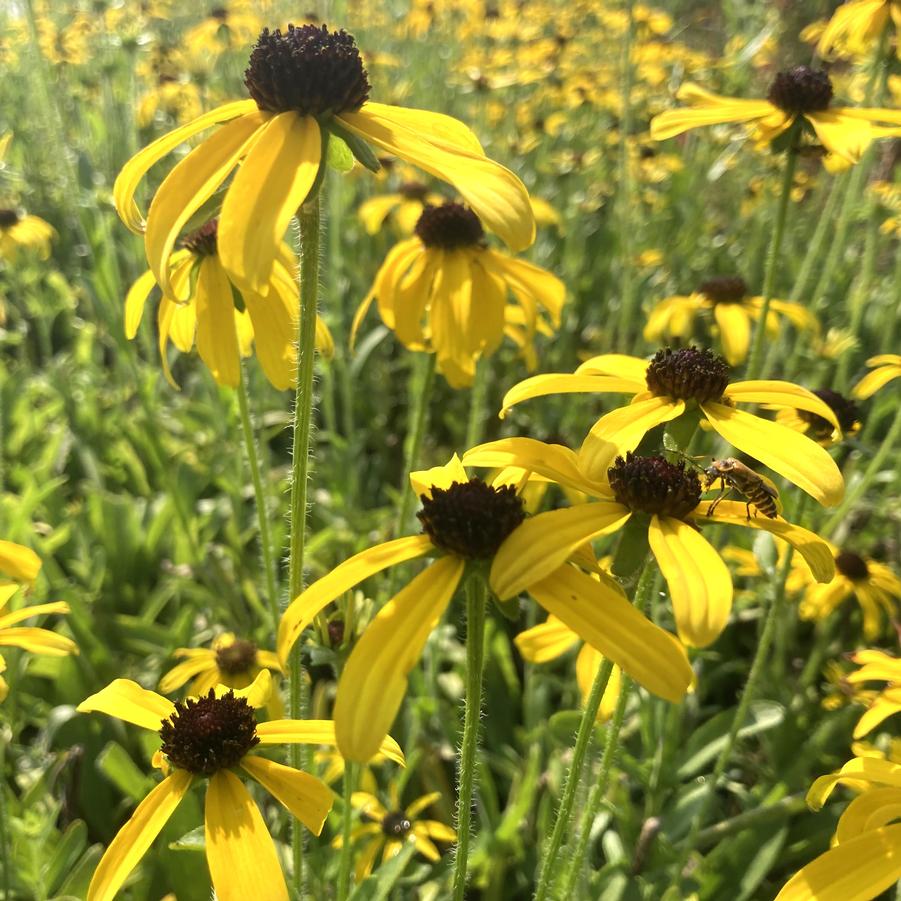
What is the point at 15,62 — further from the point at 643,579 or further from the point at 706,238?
the point at 643,579

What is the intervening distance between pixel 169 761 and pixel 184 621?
129 centimetres

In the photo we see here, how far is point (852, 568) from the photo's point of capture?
2152 mm

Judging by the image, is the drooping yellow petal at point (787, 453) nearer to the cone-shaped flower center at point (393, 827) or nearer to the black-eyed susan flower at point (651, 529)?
the black-eyed susan flower at point (651, 529)

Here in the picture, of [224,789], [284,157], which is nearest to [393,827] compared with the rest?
[224,789]

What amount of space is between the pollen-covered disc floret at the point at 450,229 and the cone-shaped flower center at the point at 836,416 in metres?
0.86

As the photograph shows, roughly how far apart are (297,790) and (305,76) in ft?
2.80

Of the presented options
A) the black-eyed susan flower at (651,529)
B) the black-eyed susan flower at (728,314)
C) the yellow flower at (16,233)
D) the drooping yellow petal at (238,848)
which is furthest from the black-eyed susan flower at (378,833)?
the yellow flower at (16,233)

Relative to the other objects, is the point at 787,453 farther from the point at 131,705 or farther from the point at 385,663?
the point at 131,705

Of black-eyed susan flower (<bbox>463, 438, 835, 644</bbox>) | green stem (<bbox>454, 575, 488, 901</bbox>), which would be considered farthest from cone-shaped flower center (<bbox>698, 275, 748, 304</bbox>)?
green stem (<bbox>454, 575, 488, 901</bbox>)

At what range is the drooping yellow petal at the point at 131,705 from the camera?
111cm

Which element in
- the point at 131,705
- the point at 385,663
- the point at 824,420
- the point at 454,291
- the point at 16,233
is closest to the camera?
the point at 385,663

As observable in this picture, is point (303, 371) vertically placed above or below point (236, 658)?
above

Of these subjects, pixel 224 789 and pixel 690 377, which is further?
pixel 690 377

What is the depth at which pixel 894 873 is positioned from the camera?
2.82 ft
